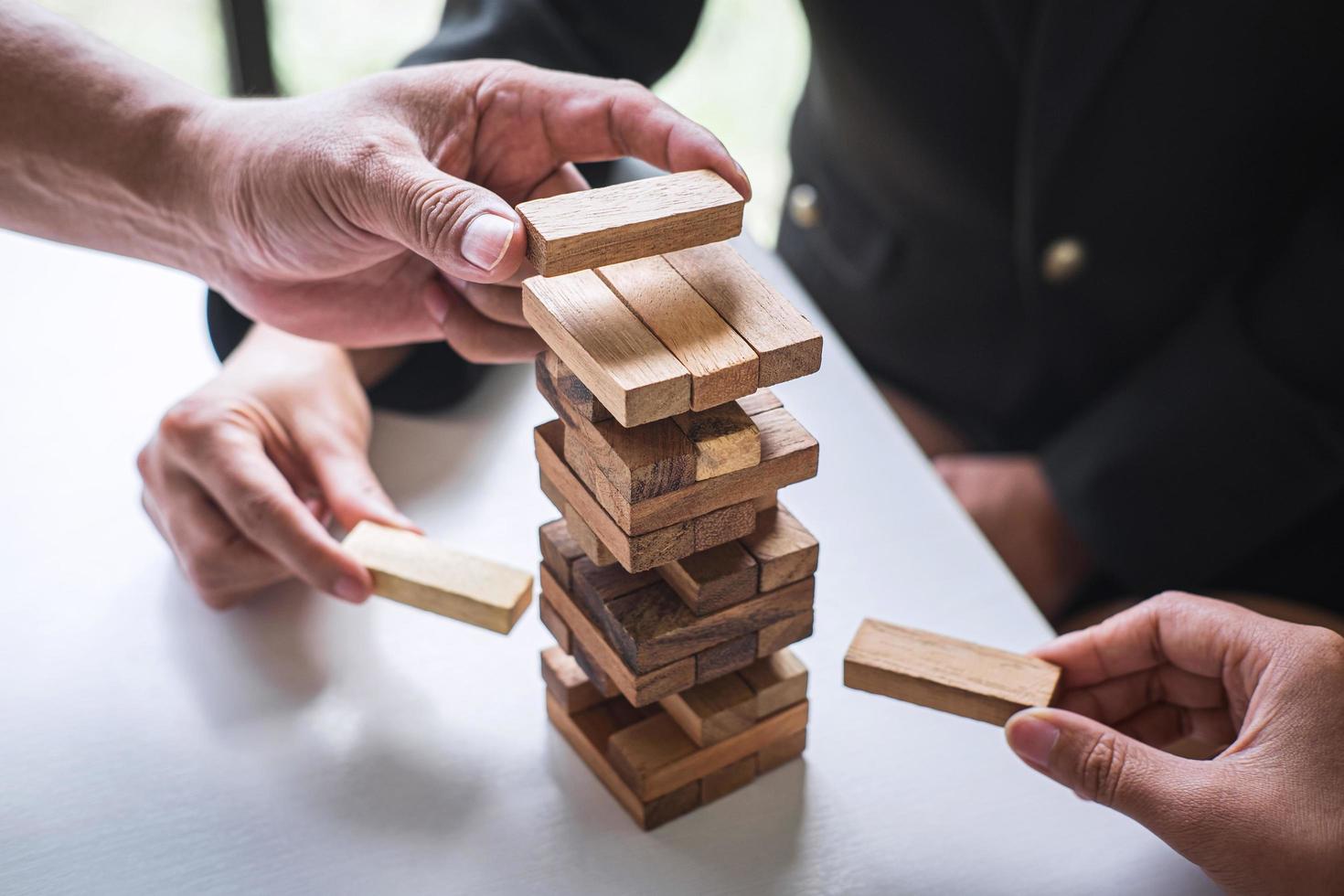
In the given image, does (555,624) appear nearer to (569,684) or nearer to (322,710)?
(569,684)

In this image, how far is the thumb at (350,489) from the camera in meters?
1.20

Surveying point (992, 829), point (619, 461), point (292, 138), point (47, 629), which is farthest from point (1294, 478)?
point (47, 629)

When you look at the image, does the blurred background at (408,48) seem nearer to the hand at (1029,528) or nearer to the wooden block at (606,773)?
the hand at (1029,528)

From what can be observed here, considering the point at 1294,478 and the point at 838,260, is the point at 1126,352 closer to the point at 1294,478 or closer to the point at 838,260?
the point at 1294,478

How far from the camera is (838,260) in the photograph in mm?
1849

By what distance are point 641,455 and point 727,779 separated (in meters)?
0.36


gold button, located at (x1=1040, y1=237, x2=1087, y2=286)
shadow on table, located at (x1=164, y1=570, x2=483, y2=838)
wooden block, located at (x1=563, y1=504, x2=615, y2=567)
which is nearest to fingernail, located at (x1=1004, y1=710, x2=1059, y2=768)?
wooden block, located at (x1=563, y1=504, x2=615, y2=567)

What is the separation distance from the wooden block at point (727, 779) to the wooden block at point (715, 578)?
0.18 meters

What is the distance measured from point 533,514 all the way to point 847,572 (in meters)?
0.33

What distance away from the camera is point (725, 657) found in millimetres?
974

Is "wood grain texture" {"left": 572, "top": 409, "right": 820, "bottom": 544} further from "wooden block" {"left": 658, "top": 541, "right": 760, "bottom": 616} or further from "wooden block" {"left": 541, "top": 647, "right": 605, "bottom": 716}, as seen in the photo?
"wooden block" {"left": 541, "top": 647, "right": 605, "bottom": 716}

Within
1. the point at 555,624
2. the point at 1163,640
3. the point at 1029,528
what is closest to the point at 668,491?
the point at 555,624

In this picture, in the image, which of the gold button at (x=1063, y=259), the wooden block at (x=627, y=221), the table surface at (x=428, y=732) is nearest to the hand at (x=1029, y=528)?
the gold button at (x=1063, y=259)

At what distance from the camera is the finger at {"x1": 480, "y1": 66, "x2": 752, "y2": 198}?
102 cm
